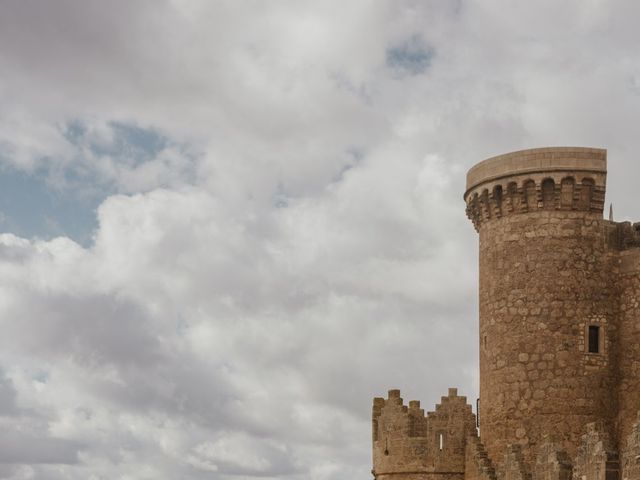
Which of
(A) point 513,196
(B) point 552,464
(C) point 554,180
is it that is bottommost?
(B) point 552,464

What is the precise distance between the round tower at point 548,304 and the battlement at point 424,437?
1269 millimetres

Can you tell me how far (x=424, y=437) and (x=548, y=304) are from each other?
5470 millimetres

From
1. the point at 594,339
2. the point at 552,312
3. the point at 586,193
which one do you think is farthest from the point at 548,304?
the point at 586,193

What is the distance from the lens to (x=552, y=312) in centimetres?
2944

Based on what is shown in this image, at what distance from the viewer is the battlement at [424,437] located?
3172 cm

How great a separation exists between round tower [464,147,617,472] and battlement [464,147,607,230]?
3cm

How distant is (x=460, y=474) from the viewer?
103 feet

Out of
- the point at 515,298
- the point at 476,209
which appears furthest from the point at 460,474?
the point at 476,209

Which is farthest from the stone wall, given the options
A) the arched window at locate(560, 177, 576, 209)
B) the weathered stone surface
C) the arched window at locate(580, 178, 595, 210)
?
the weathered stone surface

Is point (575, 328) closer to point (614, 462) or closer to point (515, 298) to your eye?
point (515, 298)

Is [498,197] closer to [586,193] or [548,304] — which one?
[586,193]

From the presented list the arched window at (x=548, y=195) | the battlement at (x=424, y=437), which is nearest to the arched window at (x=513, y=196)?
the arched window at (x=548, y=195)

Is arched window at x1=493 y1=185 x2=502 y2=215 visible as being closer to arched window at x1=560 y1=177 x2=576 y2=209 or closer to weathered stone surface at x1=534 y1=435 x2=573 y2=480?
arched window at x1=560 y1=177 x2=576 y2=209

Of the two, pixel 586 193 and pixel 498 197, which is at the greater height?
pixel 498 197
